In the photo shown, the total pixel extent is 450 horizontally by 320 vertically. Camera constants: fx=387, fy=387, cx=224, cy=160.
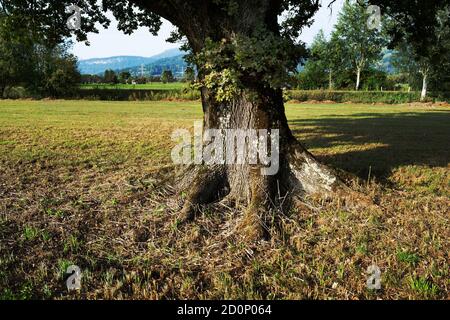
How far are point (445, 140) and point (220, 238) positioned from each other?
13488 mm

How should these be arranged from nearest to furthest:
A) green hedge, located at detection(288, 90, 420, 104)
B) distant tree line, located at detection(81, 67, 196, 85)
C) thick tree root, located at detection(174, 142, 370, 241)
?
thick tree root, located at detection(174, 142, 370, 241)
green hedge, located at detection(288, 90, 420, 104)
distant tree line, located at detection(81, 67, 196, 85)

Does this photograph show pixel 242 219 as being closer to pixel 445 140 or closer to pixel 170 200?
pixel 170 200

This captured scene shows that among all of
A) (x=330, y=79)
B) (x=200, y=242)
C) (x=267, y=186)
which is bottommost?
(x=200, y=242)

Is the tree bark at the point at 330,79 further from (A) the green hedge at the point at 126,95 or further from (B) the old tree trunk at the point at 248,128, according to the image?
(B) the old tree trunk at the point at 248,128

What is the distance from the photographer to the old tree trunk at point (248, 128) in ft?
20.2

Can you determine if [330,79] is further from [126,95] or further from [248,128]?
[248,128]

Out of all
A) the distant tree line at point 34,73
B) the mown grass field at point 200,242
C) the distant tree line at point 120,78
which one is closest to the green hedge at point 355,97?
the distant tree line at point 34,73

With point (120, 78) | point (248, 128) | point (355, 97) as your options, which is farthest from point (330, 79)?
point (248, 128)

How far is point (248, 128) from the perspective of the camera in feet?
22.2

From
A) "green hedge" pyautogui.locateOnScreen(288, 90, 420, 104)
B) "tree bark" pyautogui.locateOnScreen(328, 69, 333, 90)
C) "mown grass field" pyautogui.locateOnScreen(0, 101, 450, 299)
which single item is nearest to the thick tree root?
"mown grass field" pyautogui.locateOnScreen(0, 101, 450, 299)

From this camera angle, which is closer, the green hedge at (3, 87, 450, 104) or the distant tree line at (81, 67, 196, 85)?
Result: the green hedge at (3, 87, 450, 104)

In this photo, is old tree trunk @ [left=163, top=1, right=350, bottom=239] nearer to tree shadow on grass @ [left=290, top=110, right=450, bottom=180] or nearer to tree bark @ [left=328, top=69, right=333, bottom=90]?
tree shadow on grass @ [left=290, top=110, right=450, bottom=180]

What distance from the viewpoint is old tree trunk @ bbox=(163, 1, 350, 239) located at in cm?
615
